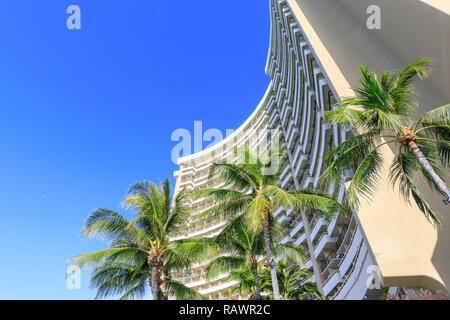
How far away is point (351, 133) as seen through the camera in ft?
61.7

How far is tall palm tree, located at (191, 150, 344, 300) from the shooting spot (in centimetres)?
1226

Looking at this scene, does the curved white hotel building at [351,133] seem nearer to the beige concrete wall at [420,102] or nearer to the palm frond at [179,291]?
the beige concrete wall at [420,102]

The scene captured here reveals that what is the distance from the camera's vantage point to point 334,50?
19078 mm

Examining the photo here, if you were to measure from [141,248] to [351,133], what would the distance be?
1555 centimetres

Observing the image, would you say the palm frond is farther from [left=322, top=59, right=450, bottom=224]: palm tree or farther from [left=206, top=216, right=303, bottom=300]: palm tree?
[left=322, top=59, right=450, bottom=224]: palm tree

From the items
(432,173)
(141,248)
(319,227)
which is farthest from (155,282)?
(319,227)

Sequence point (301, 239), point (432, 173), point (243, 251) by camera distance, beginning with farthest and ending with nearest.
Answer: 1. point (301, 239)
2. point (243, 251)
3. point (432, 173)

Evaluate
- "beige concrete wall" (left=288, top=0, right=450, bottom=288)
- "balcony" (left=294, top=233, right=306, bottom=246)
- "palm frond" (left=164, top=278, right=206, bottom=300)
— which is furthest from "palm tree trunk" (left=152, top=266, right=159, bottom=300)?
"balcony" (left=294, top=233, right=306, bottom=246)

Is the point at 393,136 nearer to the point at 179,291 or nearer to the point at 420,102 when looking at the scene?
the point at 420,102

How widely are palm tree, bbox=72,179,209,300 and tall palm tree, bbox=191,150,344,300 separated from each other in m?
2.33

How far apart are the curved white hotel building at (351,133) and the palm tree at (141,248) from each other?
4.68 feet
